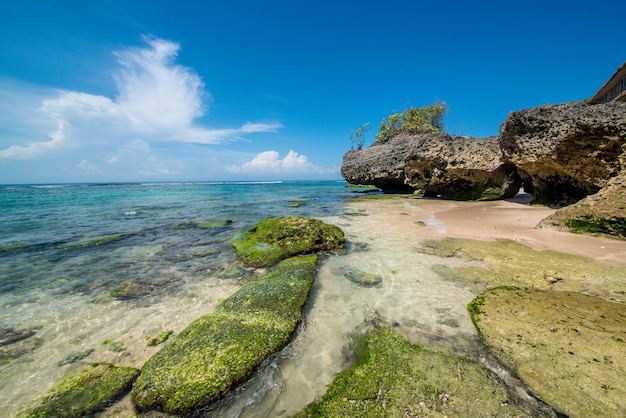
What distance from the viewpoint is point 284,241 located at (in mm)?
8117

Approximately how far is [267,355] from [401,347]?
1.82 m

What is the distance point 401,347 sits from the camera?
3430 millimetres

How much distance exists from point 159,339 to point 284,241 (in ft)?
14.7

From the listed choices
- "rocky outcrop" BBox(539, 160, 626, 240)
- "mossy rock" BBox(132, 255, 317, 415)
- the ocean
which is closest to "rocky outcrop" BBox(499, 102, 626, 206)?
"rocky outcrop" BBox(539, 160, 626, 240)

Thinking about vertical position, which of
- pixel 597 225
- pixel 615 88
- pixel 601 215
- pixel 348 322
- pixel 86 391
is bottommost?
pixel 86 391

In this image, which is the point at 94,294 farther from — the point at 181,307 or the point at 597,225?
the point at 597,225

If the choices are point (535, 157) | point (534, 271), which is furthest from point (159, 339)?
point (535, 157)

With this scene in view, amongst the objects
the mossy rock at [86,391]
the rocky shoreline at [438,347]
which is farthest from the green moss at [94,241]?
the mossy rock at [86,391]

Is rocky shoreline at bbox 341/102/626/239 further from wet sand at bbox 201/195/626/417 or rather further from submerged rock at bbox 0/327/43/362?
submerged rock at bbox 0/327/43/362

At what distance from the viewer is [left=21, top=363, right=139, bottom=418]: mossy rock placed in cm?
282

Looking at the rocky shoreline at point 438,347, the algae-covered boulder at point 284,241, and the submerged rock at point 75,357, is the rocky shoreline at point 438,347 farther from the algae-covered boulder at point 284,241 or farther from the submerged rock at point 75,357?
the submerged rock at point 75,357

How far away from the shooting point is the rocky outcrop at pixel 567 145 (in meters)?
9.32

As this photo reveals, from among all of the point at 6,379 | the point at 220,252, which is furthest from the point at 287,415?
the point at 220,252

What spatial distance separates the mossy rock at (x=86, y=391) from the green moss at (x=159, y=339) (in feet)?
1.76
